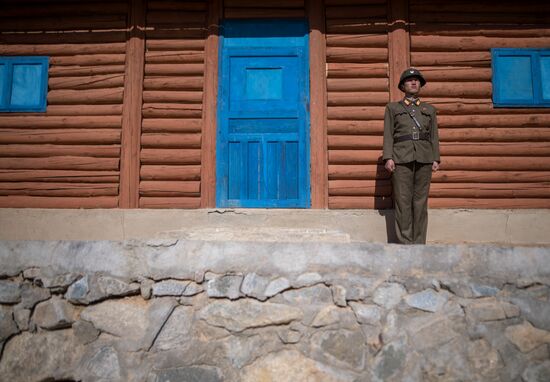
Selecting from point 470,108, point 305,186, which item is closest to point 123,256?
point 305,186

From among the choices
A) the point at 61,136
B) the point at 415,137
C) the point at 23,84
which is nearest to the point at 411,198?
the point at 415,137

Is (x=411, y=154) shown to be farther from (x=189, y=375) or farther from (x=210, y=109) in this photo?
(x=189, y=375)

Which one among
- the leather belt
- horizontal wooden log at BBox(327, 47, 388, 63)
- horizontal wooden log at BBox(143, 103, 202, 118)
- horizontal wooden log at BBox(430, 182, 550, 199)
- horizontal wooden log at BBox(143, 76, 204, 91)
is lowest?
horizontal wooden log at BBox(430, 182, 550, 199)

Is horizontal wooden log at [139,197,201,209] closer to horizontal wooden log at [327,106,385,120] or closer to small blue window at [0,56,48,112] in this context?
small blue window at [0,56,48,112]

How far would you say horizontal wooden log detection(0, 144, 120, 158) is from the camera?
5.39 metres

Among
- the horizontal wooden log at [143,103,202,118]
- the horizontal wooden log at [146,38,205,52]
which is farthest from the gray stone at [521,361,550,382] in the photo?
the horizontal wooden log at [146,38,205,52]

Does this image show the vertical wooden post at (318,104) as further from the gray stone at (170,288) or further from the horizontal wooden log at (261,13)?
the gray stone at (170,288)

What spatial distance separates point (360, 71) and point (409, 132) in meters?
1.37

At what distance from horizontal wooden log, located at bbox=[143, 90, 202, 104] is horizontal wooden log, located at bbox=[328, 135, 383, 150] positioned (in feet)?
5.78

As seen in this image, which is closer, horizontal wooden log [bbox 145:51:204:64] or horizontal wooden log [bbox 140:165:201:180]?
horizontal wooden log [bbox 140:165:201:180]

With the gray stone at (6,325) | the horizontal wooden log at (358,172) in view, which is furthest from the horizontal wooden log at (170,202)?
the gray stone at (6,325)

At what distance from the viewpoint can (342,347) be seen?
2.89 meters

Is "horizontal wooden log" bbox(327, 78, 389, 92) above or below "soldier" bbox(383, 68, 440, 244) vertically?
above

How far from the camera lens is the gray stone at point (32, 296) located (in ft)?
10.4
